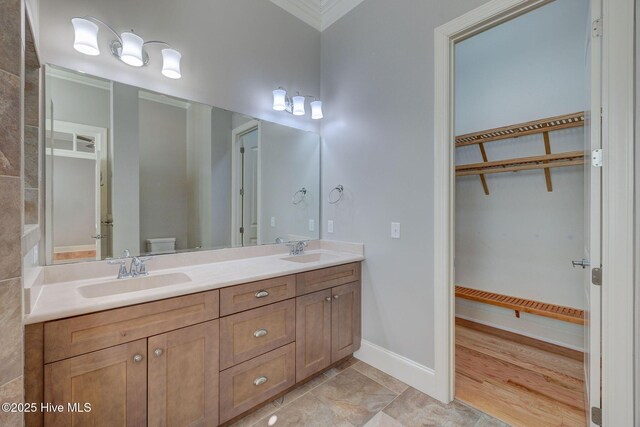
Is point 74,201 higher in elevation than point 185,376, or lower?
higher

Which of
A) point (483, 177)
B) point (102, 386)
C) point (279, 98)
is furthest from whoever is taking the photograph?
point (483, 177)

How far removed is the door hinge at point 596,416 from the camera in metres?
1.27

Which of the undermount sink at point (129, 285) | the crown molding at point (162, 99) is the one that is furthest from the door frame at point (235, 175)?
the undermount sink at point (129, 285)

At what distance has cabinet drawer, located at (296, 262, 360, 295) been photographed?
185cm

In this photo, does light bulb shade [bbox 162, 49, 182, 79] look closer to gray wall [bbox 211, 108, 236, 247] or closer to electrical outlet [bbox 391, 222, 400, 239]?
gray wall [bbox 211, 108, 236, 247]

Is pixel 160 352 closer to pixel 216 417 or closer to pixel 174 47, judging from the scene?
pixel 216 417

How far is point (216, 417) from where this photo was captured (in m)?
1.44

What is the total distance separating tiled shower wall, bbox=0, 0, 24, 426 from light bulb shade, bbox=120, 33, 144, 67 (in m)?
0.80

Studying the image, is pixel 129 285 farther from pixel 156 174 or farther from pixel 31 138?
pixel 31 138

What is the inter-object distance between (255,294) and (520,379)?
79.9 inches

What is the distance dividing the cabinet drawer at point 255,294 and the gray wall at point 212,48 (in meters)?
1.35

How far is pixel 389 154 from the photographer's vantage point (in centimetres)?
212

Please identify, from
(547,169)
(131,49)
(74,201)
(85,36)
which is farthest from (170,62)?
(547,169)

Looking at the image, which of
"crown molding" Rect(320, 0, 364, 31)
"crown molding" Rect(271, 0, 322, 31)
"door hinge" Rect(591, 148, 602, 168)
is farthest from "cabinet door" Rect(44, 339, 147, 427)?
"crown molding" Rect(320, 0, 364, 31)
